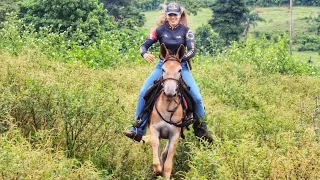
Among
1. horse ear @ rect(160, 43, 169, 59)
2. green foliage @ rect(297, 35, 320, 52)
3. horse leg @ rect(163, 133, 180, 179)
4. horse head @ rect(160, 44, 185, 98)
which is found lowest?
green foliage @ rect(297, 35, 320, 52)

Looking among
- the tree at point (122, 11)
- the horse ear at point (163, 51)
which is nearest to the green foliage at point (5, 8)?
the tree at point (122, 11)

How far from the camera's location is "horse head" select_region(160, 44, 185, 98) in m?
6.05

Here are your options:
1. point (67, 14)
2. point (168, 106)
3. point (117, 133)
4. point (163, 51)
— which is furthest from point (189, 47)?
point (67, 14)

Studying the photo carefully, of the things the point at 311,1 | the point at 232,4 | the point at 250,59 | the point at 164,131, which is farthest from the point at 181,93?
the point at 311,1

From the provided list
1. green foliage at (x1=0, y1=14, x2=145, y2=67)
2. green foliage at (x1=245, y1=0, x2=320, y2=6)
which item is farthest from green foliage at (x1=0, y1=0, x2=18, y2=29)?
green foliage at (x1=245, y1=0, x2=320, y2=6)

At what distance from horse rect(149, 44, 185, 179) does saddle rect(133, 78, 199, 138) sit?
8 cm

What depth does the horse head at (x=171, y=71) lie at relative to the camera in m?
6.05

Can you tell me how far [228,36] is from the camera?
43.5 m

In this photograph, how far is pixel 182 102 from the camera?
671cm

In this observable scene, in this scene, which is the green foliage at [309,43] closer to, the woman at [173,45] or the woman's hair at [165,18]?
the woman's hair at [165,18]

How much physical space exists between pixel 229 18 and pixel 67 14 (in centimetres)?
2281

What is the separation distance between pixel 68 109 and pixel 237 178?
9.99ft

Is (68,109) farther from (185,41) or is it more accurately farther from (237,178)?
(237,178)

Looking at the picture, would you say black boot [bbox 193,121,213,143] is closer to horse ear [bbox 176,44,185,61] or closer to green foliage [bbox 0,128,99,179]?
horse ear [bbox 176,44,185,61]
